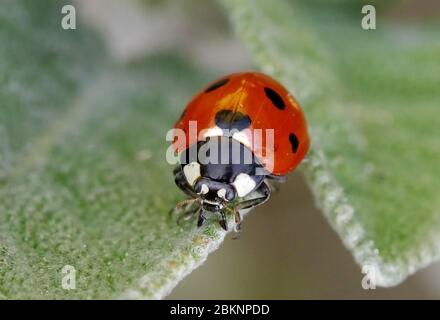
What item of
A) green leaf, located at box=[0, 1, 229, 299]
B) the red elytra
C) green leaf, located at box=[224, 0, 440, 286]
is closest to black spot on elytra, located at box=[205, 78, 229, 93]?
the red elytra

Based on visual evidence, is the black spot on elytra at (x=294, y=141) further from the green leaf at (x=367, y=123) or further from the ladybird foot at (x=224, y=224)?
the ladybird foot at (x=224, y=224)

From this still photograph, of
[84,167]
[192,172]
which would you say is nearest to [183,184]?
[192,172]

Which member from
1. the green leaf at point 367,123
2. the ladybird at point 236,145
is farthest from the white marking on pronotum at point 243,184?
the green leaf at point 367,123

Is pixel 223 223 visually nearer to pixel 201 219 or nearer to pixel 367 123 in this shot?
pixel 201 219

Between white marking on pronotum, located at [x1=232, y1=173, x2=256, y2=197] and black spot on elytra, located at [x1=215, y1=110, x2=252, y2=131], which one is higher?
black spot on elytra, located at [x1=215, y1=110, x2=252, y2=131]

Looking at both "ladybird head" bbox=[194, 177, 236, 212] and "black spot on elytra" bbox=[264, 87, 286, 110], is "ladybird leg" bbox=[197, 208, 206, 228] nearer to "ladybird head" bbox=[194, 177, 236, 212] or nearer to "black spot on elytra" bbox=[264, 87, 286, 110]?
"ladybird head" bbox=[194, 177, 236, 212]
